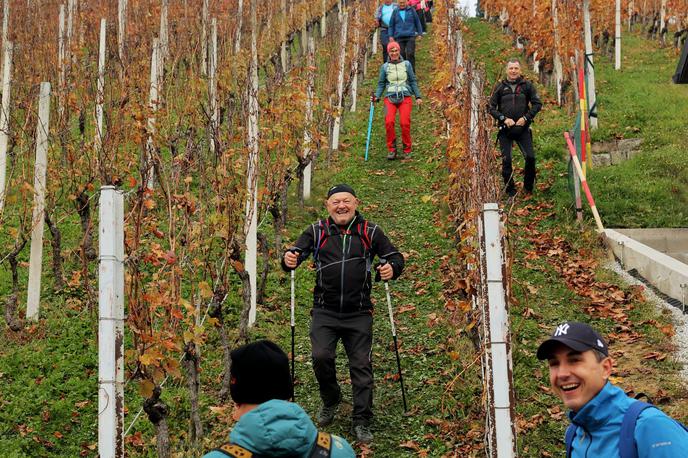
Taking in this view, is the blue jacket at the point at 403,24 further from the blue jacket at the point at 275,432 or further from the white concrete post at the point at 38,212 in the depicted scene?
the blue jacket at the point at 275,432

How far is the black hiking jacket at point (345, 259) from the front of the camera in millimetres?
6152

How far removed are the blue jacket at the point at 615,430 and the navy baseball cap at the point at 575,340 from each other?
153mm

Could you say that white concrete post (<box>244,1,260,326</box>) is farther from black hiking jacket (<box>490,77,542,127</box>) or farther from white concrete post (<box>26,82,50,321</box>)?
black hiking jacket (<box>490,77,542,127</box>)

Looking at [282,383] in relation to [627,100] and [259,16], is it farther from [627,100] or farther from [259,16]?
[259,16]

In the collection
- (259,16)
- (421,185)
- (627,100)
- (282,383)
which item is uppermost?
(259,16)

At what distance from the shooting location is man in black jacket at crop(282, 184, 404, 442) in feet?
20.2

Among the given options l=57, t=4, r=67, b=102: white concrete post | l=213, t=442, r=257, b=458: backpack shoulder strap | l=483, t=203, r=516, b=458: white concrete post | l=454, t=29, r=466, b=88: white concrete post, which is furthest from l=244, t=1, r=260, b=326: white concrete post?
l=213, t=442, r=257, b=458: backpack shoulder strap

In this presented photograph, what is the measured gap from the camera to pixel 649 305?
8.44 meters

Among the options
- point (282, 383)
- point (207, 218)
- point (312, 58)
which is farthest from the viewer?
point (312, 58)

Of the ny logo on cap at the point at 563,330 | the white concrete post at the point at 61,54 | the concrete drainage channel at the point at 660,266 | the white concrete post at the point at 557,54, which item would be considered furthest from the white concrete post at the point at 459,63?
the ny logo on cap at the point at 563,330

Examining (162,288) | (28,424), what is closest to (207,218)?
(162,288)

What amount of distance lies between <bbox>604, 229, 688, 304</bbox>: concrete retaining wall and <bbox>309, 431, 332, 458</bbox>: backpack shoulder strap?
6.51m

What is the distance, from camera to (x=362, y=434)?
20.2 ft

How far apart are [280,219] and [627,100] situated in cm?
852
